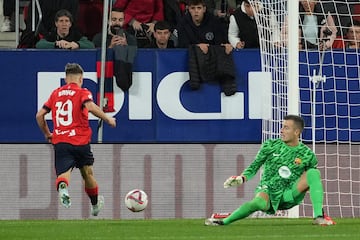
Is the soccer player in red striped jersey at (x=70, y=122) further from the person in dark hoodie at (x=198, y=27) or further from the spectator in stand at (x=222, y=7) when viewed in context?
the spectator in stand at (x=222, y=7)

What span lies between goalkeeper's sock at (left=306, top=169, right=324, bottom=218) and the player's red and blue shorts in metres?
2.91

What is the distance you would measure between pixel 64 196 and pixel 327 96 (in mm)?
4877

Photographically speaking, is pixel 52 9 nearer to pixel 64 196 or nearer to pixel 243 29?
pixel 243 29

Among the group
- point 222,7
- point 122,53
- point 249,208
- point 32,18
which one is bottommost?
point 249,208

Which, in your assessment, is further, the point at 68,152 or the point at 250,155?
the point at 250,155

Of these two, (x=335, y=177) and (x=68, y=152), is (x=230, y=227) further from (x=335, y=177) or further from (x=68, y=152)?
(x=335, y=177)

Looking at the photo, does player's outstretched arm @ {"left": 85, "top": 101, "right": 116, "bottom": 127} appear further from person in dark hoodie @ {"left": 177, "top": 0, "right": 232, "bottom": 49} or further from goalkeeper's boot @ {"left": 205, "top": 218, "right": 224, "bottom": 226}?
person in dark hoodie @ {"left": 177, "top": 0, "right": 232, "bottom": 49}

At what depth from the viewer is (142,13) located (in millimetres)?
Answer: 18656

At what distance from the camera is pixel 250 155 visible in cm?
1739

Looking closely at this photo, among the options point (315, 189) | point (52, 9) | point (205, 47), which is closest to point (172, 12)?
point (205, 47)

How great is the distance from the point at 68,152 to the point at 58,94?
67cm

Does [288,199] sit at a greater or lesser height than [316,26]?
lesser

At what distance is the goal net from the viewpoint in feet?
56.1

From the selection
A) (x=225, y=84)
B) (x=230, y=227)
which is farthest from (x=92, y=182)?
(x=225, y=84)
